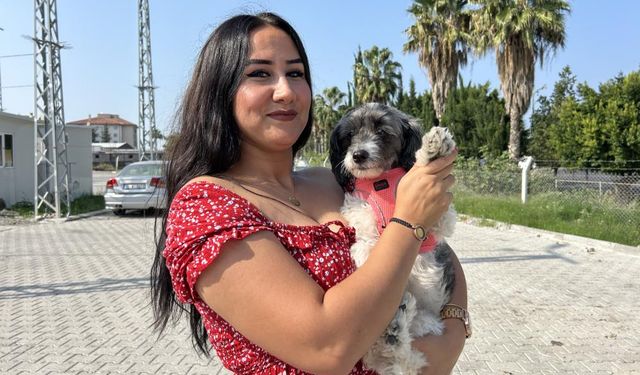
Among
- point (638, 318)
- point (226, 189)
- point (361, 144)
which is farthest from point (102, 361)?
point (638, 318)

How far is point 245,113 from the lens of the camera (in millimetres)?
1768

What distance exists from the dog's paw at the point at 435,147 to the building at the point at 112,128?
5326 inches

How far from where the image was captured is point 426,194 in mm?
1629

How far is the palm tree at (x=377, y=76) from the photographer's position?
42.2 metres

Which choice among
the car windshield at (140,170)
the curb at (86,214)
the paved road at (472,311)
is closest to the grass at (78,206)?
the curb at (86,214)

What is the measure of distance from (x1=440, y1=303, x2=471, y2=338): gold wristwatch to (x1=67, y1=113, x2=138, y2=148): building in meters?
135

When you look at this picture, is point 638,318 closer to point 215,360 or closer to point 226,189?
point 215,360

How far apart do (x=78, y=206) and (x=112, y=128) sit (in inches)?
4966

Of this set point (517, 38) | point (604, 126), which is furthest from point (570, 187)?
point (517, 38)

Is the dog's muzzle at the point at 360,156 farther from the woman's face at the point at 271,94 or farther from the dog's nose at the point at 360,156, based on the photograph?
the woman's face at the point at 271,94

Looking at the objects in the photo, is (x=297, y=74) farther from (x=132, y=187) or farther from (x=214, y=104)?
(x=132, y=187)

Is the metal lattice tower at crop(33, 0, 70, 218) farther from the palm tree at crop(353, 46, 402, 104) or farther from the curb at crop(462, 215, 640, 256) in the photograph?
the palm tree at crop(353, 46, 402, 104)

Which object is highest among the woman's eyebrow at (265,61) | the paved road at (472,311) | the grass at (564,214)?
the woman's eyebrow at (265,61)

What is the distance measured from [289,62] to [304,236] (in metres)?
0.60
